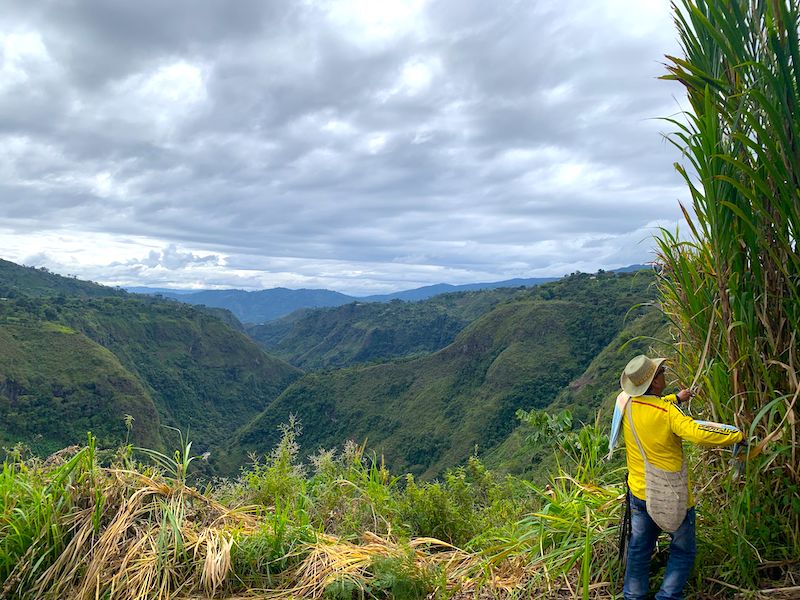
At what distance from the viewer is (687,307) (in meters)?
2.62

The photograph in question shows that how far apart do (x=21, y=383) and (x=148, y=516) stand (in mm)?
72580

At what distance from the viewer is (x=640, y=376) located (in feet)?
8.45

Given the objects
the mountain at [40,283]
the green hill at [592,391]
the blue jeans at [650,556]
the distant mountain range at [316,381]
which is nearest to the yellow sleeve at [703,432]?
the blue jeans at [650,556]

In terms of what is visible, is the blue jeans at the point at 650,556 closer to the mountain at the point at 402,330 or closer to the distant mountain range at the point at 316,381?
the distant mountain range at the point at 316,381

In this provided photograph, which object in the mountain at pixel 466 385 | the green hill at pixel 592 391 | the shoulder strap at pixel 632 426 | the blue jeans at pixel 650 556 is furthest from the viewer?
the mountain at pixel 466 385

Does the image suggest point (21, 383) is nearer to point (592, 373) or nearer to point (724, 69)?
point (592, 373)

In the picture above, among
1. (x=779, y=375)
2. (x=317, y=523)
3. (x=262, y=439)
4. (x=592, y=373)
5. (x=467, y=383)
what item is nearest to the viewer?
(x=779, y=375)

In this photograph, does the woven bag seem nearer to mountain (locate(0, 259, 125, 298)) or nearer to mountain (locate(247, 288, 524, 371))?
mountain (locate(247, 288, 524, 371))

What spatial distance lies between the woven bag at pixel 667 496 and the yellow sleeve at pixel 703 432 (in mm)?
196

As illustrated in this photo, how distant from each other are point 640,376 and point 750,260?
73 cm

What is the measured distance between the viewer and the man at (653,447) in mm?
2197

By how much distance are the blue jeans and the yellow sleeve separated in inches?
13.9

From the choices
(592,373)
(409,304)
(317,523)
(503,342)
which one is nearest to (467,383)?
(503,342)

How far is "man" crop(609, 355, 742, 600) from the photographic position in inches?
86.5
